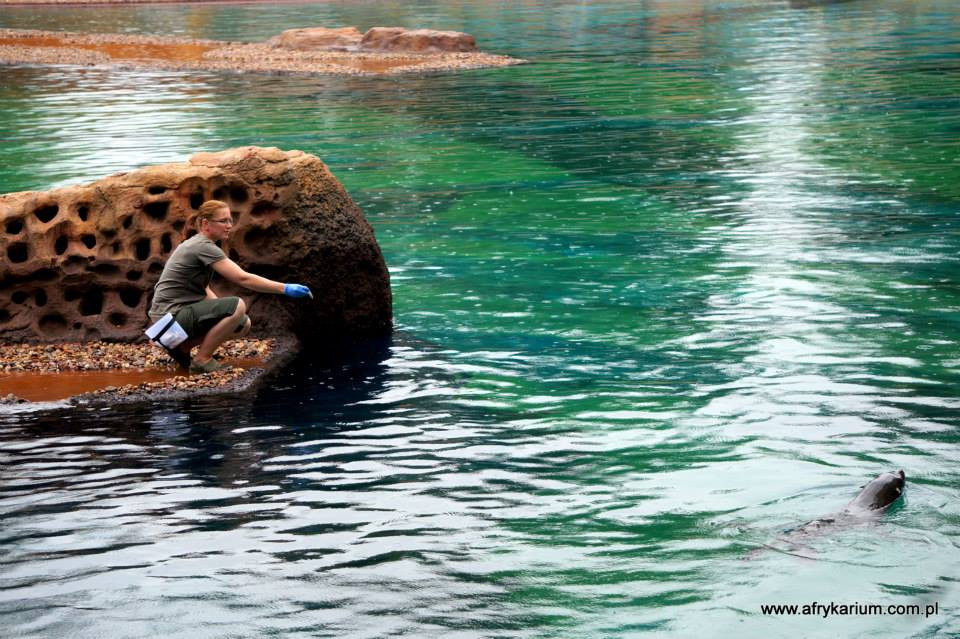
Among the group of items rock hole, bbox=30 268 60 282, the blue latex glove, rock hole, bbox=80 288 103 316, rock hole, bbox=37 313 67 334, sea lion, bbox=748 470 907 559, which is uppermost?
the blue latex glove

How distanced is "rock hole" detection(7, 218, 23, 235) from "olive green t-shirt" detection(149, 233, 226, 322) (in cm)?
180

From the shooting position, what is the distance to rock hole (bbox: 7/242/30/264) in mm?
11992

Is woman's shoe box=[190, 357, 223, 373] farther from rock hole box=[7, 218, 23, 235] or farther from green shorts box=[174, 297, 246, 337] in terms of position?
rock hole box=[7, 218, 23, 235]

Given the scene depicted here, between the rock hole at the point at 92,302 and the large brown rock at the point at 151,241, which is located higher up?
the large brown rock at the point at 151,241

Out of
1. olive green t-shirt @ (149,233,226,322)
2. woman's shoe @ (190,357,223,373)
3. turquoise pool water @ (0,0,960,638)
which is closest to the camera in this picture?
turquoise pool water @ (0,0,960,638)

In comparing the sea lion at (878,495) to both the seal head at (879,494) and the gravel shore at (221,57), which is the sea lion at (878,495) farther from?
the gravel shore at (221,57)

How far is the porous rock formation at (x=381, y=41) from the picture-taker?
4269 cm

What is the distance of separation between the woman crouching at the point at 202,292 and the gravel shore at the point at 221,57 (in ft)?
88.8

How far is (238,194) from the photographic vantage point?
12.0 metres

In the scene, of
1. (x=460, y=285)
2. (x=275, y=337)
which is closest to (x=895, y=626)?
(x=275, y=337)

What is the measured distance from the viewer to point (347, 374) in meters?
11.2

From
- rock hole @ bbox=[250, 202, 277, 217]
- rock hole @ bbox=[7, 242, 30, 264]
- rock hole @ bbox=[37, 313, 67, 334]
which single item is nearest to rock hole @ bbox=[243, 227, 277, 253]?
rock hole @ bbox=[250, 202, 277, 217]

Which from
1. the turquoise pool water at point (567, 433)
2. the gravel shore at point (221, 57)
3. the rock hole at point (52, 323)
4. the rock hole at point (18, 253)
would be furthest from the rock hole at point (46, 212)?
the gravel shore at point (221, 57)

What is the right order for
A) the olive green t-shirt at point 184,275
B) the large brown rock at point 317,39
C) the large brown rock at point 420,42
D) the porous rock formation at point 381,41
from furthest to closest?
the large brown rock at point 317,39
the porous rock formation at point 381,41
the large brown rock at point 420,42
the olive green t-shirt at point 184,275
